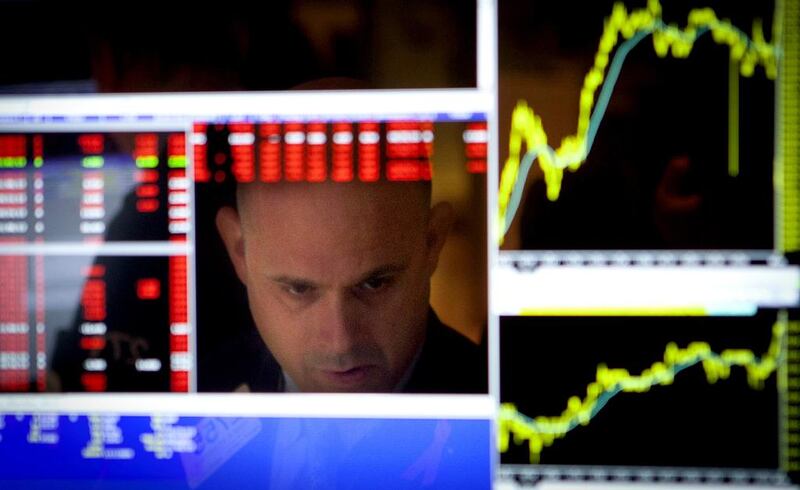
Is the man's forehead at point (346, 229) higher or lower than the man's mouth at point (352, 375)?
higher

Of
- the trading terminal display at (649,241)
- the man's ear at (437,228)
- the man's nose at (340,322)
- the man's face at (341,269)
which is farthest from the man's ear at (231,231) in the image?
the trading terminal display at (649,241)

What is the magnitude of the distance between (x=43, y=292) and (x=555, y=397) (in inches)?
31.9

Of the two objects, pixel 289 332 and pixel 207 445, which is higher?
pixel 289 332

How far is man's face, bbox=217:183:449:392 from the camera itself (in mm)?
1061

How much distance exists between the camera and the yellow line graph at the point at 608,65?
103 cm

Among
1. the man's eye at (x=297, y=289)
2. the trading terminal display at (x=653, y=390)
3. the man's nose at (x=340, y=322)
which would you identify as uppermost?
the man's eye at (x=297, y=289)

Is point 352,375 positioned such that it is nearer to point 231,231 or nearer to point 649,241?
point 231,231

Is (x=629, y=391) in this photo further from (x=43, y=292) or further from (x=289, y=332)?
(x=43, y=292)

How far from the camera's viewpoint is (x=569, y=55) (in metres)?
1.05

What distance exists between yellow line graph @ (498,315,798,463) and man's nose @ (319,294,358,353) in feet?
0.84

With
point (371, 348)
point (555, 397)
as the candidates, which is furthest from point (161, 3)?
point (555, 397)

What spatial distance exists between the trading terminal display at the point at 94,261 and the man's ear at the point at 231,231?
0.19 feet

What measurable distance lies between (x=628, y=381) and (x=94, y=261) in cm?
84

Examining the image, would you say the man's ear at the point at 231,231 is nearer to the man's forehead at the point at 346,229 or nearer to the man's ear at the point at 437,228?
the man's forehead at the point at 346,229
